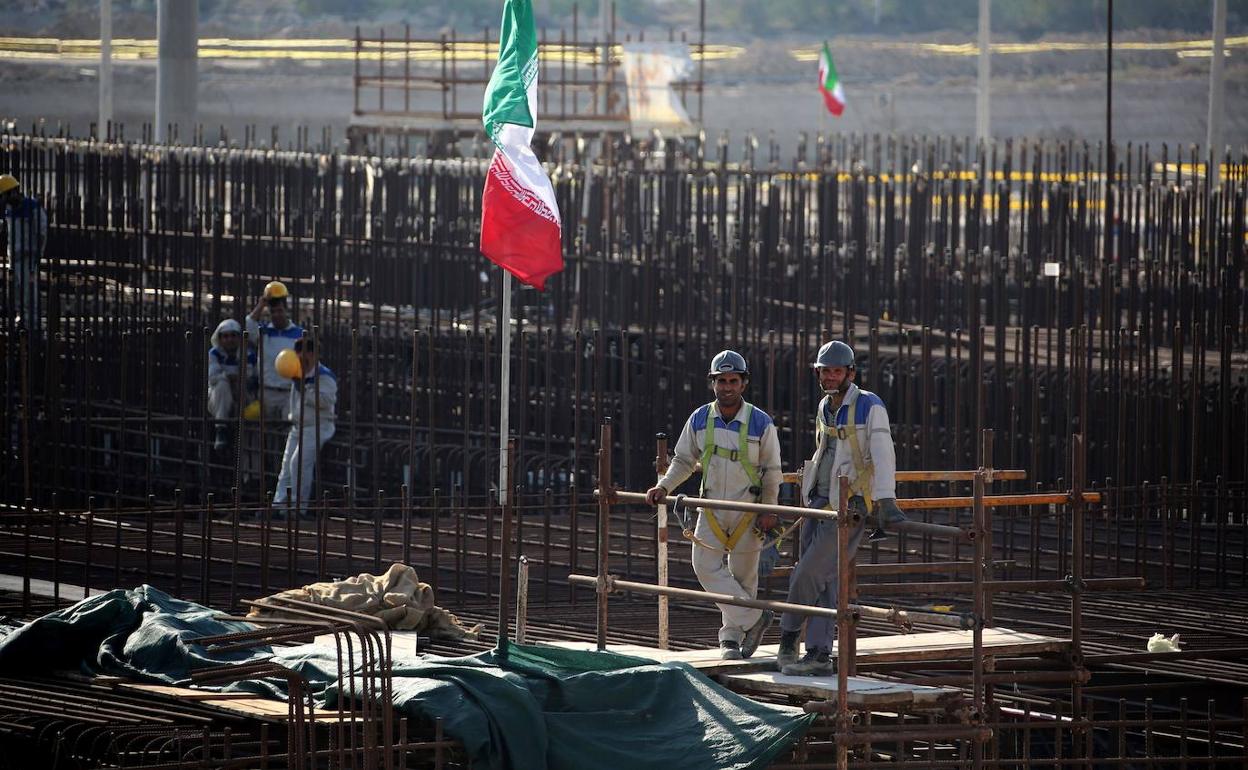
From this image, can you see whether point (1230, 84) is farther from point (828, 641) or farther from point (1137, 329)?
point (828, 641)

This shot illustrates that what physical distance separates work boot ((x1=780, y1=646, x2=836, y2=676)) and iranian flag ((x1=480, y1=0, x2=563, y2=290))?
440cm

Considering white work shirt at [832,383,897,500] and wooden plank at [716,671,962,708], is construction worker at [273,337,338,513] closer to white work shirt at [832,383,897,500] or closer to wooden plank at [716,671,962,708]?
white work shirt at [832,383,897,500]

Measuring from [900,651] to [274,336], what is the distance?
813 centimetres

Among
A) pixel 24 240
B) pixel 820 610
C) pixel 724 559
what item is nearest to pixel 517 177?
pixel 724 559

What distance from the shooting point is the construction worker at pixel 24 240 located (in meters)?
17.5

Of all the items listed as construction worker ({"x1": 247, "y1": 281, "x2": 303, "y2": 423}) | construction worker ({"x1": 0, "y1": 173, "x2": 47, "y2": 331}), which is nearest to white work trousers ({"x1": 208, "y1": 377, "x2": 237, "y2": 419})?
construction worker ({"x1": 247, "y1": 281, "x2": 303, "y2": 423})

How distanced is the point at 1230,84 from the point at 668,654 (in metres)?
39.5

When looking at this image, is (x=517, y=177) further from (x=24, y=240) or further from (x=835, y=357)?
(x=24, y=240)

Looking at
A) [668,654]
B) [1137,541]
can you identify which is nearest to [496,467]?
[1137,541]

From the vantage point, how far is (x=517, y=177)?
1276 cm

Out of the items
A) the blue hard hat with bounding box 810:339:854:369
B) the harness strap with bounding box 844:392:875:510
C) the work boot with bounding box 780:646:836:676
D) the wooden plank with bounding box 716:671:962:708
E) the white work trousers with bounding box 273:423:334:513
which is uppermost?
the blue hard hat with bounding box 810:339:854:369

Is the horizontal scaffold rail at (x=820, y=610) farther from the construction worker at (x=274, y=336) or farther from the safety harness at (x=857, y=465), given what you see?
the construction worker at (x=274, y=336)

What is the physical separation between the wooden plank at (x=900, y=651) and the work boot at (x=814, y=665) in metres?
0.21

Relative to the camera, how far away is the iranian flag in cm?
1263
